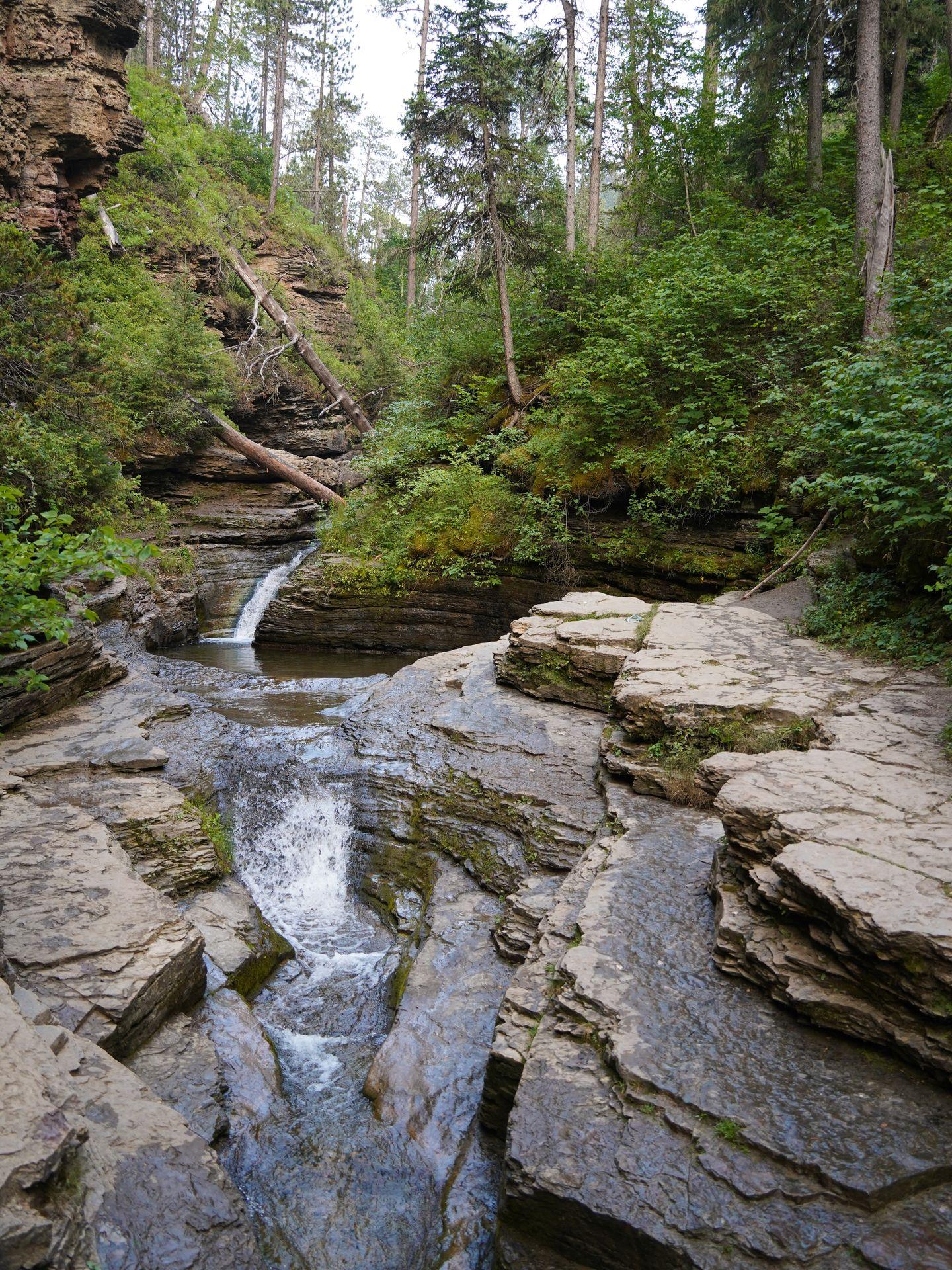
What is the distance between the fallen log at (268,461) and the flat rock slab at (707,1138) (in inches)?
622

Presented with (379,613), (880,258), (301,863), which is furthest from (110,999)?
(880,258)

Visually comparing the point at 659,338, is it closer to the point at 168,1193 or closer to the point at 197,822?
the point at 197,822

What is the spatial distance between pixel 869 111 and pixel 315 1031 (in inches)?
611

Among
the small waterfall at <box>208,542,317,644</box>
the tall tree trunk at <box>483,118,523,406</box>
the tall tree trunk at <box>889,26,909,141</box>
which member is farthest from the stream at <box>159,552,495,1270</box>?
the tall tree trunk at <box>889,26,909,141</box>

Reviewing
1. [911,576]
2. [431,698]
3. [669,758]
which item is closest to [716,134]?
[911,576]

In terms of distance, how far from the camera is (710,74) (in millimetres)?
19016

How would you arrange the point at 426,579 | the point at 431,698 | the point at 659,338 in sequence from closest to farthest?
the point at 431,698, the point at 659,338, the point at 426,579

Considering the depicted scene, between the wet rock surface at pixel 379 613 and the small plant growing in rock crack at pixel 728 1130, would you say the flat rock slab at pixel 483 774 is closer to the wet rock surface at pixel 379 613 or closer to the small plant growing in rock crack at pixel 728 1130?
the small plant growing in rock crack at pixel 728 1130

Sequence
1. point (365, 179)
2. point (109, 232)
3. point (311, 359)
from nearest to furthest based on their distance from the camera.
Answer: point (109, 232) < point (311, 359) < point (365, 179)

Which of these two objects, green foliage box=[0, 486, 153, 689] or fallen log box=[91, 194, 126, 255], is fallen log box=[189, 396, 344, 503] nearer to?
fallen log box=[91, 194, 126, 255]

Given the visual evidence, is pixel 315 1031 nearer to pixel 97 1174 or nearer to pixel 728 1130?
pixel 97 1174

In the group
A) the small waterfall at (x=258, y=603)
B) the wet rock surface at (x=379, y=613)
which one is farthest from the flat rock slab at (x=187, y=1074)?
the small waterfall at (x=258, y=603)

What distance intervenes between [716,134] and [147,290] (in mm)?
15565

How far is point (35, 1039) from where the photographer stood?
3.00 meters
